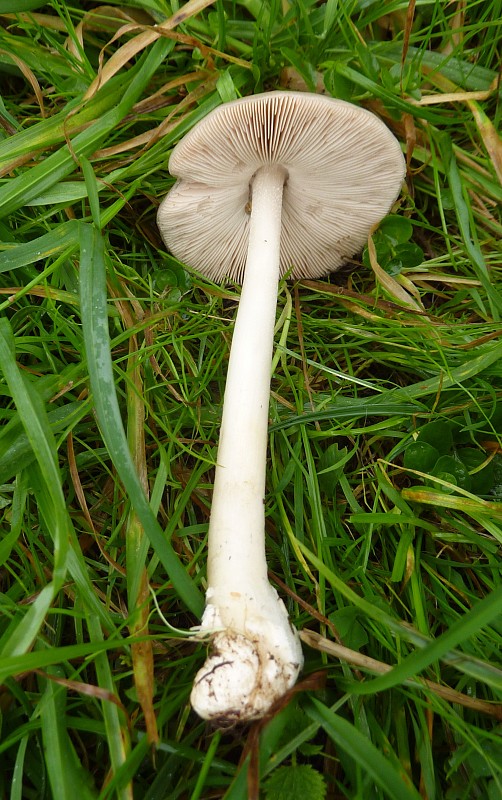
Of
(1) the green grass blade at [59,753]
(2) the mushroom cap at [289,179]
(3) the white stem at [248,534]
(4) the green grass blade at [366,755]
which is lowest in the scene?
(4) the green grass blade at [366,755]

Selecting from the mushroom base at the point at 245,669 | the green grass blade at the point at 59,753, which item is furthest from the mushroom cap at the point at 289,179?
the green grass blade at the point at 59,753

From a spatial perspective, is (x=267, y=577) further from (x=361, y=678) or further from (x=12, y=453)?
(x=12, y=453)

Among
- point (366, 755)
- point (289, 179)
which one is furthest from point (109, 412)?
point (289, 179)

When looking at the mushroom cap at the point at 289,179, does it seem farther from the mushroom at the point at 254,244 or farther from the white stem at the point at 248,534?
the white stem at the point at 248,534

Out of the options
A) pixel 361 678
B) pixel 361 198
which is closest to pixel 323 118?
pixel 361 198

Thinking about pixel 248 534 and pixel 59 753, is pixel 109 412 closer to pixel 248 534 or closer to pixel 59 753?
→ pixel 248 534

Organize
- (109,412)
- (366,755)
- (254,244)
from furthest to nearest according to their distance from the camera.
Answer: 1. (254,244)
2. (109,412)
3. (366,755)
